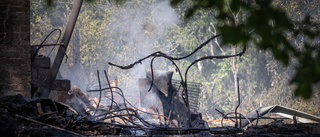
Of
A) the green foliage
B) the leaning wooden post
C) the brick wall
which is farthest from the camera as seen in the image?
the green foliage

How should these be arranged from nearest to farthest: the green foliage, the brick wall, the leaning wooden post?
the brick wall
the leaning wooden post
the green foliage

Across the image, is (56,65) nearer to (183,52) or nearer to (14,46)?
(14,46)

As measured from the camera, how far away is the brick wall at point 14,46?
4.60m

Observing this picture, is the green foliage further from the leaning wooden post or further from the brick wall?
the brick wall

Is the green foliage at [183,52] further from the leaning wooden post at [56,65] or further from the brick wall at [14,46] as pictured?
the brick wall at [14,46]

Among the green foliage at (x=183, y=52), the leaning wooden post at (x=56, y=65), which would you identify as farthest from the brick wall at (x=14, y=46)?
the green foliage at (x=183, y=52)

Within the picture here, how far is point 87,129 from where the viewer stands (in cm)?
300

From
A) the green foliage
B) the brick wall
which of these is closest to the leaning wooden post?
the brick wall

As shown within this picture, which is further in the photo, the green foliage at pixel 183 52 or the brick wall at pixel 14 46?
the green foliage at pixel 183 52

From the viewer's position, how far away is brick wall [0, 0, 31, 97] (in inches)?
181

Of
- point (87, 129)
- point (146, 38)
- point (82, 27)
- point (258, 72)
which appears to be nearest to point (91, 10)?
point (82, 27)

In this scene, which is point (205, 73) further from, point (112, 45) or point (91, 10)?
point (91, 10)

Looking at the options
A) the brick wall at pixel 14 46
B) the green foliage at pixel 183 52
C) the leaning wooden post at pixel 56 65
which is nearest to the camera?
the brick wall at pixel 14 46

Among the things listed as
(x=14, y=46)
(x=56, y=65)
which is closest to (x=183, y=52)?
(x=56, y=65)
